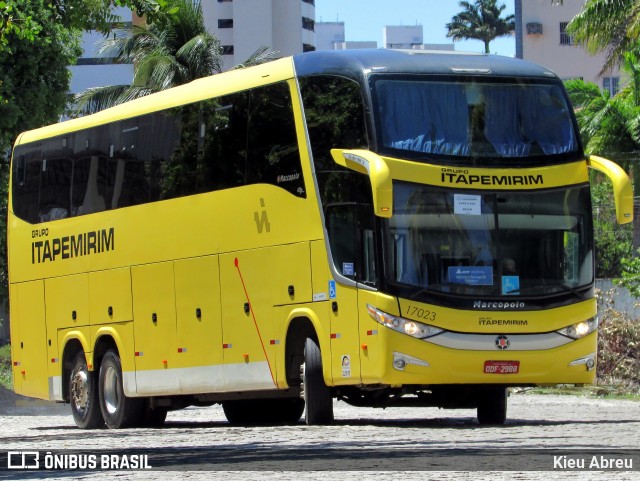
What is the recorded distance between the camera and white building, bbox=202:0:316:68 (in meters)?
93.7

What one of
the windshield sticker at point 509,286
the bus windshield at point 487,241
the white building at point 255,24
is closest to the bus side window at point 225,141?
the bus windshield at point 487,241

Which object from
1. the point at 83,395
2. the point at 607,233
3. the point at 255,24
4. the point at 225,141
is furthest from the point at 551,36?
the point at 225,141

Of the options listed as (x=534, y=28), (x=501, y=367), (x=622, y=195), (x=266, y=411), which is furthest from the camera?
(x=534, y=28)

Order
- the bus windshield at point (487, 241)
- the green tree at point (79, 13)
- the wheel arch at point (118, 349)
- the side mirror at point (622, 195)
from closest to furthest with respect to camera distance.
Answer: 1. the bus windshield at point (487, 241)
2. the side mirror at point (622, 195)
3. the green tree at point (79, 13)
4. the wheel arch at point (118, 349)

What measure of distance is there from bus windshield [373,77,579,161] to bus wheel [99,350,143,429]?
7158mm

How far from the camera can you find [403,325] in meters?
16.8

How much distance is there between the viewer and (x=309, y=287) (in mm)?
17984

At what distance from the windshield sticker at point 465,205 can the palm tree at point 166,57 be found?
2797 centimetres

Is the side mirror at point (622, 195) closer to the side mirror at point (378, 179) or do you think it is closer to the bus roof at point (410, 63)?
the bus roof at point (410, 63)

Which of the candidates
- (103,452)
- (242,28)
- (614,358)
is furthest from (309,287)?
(242,28)

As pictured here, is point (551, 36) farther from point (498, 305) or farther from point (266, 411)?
point (498, 305)

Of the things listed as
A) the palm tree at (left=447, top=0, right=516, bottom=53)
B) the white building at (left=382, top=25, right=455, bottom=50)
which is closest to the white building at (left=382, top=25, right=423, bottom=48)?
the white building at (left=382, top=25, right=455, bottom=50)

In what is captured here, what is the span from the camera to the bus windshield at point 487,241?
1695cm

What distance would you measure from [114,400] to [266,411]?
7.64 ft
